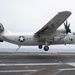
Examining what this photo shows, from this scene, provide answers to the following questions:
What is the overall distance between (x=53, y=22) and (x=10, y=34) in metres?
8.56

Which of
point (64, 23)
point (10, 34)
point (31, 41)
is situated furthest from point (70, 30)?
point (10, 34)

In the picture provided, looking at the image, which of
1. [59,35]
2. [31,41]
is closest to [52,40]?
[59,35]

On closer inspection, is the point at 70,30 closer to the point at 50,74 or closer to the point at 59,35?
the point at 59,35

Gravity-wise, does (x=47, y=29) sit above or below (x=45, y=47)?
above

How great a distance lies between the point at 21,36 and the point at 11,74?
72.5 ft

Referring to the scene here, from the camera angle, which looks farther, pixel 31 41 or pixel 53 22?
pixel 31 41

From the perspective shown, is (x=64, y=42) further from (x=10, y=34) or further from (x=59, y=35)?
(x=10, y=34)

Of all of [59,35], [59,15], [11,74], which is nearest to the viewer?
[11,74]

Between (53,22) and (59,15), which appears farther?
(53,22)

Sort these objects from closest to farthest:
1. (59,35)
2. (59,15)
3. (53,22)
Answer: (59,15), (53,22), (59,35)

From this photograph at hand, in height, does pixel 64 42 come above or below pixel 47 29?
below

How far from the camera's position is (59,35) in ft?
127

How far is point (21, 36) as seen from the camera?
126 feet

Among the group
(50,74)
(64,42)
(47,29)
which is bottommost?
(50,74)
